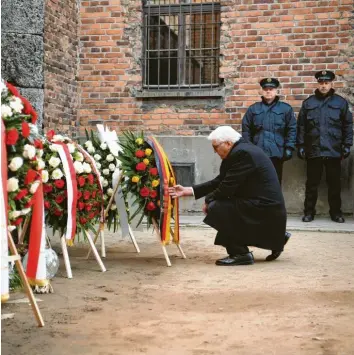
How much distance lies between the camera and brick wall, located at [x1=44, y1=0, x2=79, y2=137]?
9.71 metres

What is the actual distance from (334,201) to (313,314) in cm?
529

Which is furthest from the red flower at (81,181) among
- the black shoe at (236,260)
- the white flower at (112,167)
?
the black shoe at (236,260)

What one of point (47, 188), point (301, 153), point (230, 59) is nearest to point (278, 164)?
point (301, 153)

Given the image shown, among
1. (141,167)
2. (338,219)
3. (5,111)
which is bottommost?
(338,219)

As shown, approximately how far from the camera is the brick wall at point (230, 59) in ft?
32.2

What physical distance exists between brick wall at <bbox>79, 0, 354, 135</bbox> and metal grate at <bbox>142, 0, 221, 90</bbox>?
215mm

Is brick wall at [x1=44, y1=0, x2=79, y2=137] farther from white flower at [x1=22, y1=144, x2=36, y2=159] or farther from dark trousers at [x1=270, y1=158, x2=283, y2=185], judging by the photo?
white flower at [x1=22, y1=144, x2=36, y2=159]

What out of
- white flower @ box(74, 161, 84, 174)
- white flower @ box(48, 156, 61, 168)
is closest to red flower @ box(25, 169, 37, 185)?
white flower @ box(48, 156, 61, 168)

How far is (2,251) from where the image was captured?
328 cm

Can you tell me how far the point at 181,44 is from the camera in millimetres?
10625

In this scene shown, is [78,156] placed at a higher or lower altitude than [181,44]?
lower

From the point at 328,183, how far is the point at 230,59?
2.30 meters

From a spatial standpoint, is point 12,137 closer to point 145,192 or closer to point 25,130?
point 25,130

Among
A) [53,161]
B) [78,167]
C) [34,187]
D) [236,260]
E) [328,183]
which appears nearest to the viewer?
[34,187]
